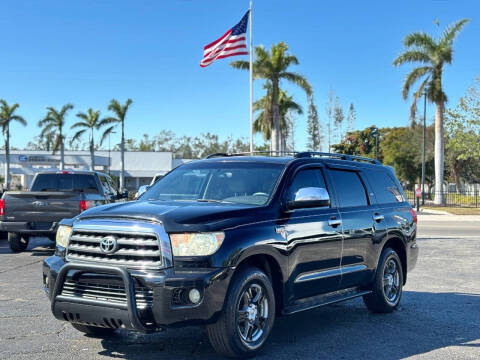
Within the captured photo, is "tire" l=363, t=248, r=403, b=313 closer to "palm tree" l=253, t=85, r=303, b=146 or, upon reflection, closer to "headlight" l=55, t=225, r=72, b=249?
"headlight" l=55, t=225, r=72, b=249

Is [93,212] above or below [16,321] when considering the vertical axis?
above

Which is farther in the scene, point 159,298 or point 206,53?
point 206,53

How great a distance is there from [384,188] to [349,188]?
3.42 ft

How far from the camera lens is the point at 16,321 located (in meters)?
6.76

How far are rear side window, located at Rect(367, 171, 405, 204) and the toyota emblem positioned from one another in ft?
12.6

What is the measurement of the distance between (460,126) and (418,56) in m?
10.2

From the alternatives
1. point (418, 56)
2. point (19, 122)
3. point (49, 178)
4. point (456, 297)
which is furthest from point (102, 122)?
point (456, 297)

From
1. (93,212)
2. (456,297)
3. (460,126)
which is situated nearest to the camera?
(93,212)

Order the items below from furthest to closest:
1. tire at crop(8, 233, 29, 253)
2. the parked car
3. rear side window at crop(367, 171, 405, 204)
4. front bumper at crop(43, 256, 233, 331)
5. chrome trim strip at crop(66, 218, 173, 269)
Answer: tire at crop(8, 233, 29, 253) → the parked car → rear side window at crop(367, 171, 405, 204) → chrome trim strip at crop(66, 218, 173, 269) → front bumper at crop(43, 256, 233, 331)

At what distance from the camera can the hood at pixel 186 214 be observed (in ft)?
16.3

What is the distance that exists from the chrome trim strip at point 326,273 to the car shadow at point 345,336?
0.64 m

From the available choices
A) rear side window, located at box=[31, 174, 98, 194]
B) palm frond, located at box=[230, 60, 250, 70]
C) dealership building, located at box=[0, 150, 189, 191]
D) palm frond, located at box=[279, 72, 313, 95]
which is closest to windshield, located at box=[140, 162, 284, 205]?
rear side window, located at box=[31, 174, 98, 194]

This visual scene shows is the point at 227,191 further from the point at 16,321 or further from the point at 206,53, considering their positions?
the point at 206,53

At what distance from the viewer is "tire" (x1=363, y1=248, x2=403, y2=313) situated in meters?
7.38
